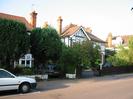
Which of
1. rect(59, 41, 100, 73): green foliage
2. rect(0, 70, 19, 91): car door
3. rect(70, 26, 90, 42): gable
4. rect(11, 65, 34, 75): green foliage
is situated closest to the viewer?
rect(0, 70, 19, 91): car door

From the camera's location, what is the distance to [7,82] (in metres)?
17.8

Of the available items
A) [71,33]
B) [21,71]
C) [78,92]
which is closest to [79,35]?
[71,33]

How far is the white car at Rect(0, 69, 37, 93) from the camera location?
17750 millimetres

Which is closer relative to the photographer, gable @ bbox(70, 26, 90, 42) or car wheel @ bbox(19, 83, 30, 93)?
car wheel @ bbox(19, 83, 30, 93)

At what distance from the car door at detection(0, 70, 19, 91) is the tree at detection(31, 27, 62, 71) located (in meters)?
12.7

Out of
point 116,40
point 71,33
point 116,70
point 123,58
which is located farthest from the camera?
point 116,40

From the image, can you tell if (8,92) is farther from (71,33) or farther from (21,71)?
(71,33)

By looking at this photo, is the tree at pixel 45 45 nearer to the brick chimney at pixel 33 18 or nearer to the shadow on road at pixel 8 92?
the shadow on road at pixel 8 92

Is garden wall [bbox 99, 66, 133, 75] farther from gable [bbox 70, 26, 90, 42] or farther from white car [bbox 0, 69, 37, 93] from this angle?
white car [bbox 0, 69, 37, 93]

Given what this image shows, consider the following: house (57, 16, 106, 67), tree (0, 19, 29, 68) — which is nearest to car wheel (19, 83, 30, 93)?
tree (0, 19, 29, 68)

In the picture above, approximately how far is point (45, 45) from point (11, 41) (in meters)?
5.09

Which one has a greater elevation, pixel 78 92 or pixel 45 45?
pixel 45 45

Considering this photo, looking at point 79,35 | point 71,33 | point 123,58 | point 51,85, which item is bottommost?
point 51,85

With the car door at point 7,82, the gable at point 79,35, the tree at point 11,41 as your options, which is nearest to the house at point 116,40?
the gable at point 79,35
